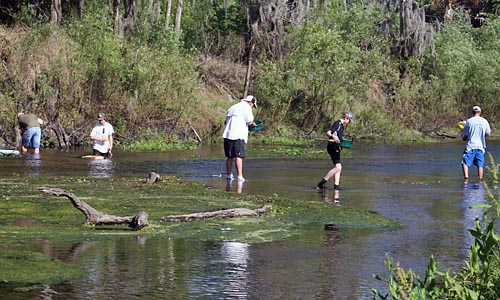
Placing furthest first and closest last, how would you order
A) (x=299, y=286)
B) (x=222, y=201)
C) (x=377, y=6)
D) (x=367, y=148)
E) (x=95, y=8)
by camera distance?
(x=377, y=6), (x=95, y=8), (x=367, y=148), (x=222, y=201), (x=299, y=286)

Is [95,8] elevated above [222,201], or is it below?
above

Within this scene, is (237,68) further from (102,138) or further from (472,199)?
(472,199)

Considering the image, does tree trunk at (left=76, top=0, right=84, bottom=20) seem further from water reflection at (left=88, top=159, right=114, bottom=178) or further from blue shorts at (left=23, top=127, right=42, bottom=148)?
water reflection at (left=88, top=159, right=114, bottom=178)

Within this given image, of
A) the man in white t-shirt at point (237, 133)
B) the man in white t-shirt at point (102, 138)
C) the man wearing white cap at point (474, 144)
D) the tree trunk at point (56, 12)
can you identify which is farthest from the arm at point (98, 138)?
the tree trunk at point (56, 12)

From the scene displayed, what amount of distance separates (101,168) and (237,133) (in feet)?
13.3

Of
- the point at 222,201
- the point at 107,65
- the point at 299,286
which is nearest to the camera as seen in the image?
the point at 299,286

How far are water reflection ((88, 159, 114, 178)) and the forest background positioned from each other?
213 inches

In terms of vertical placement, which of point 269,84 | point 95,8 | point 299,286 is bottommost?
point 299,286

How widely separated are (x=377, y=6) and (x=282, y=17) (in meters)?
11.0

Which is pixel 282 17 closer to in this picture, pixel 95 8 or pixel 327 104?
pixel 327 104

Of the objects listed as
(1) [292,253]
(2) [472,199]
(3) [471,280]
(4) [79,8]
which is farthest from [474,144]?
(4) [79,8]

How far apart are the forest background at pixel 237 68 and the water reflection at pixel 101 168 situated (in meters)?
5.42

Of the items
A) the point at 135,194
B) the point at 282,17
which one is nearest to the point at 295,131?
the point at 282,17

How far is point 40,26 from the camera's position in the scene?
33812mm
